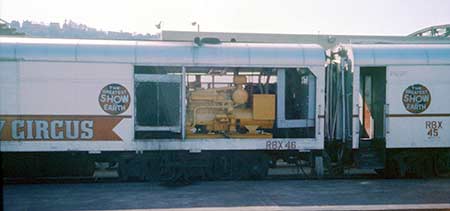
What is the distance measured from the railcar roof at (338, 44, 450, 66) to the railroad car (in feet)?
0.08

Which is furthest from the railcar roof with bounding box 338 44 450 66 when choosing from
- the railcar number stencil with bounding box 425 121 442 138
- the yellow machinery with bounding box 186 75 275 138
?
the yellow machinery with bounding box 186 75 275 138

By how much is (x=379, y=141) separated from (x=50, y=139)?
7.03 meters

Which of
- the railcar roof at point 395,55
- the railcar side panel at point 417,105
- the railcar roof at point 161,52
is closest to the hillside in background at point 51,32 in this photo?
the railcar roof at point 161,52

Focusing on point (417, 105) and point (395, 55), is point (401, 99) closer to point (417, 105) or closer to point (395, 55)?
point (417, 105)

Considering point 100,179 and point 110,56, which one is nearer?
point 110,56

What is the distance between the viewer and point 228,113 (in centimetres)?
1057

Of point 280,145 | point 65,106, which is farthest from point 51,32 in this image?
point 280,145

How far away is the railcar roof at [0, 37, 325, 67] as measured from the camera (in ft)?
32.0

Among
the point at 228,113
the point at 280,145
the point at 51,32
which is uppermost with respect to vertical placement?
the point at 51,32

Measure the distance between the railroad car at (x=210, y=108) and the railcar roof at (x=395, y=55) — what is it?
25 mm

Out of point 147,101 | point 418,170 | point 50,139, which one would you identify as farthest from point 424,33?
point 50,139

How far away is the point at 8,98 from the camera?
962cm

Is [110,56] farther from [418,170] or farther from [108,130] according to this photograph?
[418,170]

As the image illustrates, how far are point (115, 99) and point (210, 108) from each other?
2008 mm
